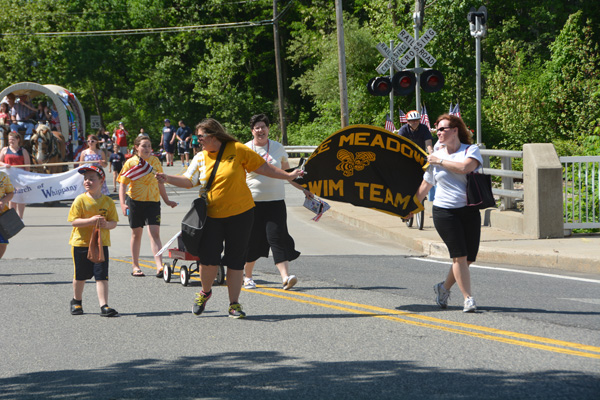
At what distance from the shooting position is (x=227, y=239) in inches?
307

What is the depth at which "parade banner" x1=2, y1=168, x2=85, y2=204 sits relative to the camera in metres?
18.5

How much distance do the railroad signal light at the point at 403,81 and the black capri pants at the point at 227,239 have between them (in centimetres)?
944

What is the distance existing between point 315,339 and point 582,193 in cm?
754

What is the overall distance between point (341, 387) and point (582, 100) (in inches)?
1093

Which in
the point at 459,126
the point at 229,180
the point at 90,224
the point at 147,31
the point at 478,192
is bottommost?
the point at 90,224

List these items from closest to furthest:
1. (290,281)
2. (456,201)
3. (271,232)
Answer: (456,201) < (271,232) < (290,281)

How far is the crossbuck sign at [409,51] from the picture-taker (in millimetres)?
17750

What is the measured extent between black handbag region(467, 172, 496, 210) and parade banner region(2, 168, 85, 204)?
12.5 m

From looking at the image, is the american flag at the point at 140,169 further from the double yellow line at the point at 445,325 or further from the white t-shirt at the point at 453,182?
the white t-shirt at the point at 453,182

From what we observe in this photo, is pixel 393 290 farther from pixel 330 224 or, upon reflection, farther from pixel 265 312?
pixel 330 224

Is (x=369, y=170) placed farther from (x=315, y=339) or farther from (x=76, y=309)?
(x=76, y=309)

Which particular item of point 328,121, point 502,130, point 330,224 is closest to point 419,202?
point 330,224

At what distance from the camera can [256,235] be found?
9.38 meters

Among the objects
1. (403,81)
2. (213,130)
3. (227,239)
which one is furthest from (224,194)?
(403,81)
